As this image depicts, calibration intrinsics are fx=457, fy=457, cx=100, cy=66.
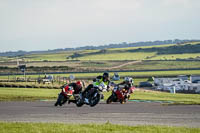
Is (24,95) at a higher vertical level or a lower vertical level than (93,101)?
lower

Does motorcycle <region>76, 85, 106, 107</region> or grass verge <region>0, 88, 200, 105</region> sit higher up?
motorcycle <region>76, 85, 106, 107</region>

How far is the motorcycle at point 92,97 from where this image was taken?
23.1m

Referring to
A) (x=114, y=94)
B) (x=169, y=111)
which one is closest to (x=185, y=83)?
(x=114, y=94)

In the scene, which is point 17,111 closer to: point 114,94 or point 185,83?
point 114,94

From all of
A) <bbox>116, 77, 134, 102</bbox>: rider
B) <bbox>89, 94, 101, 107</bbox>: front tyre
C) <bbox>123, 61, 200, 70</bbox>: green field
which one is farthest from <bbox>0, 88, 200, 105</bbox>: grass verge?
<bbox>123, 61, 200, 70</bbox>: green field

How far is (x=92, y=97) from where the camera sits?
78.7 ft

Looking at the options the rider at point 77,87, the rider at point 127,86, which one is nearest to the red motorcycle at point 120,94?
the rider at point 127,86

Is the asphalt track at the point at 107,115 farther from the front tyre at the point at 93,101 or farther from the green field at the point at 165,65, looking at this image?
the green field at the point at 165,65

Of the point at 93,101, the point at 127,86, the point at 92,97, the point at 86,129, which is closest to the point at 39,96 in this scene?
A: the point at 127,86

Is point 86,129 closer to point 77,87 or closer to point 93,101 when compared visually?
point 77,87

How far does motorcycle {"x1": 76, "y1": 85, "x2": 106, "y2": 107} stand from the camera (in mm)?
23117

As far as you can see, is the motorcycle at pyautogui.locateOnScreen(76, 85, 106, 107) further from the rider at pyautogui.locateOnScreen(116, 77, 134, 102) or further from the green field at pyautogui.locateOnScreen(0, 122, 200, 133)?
the green field at pyautogui.locateOnScreen(0, 122, 200, 133)

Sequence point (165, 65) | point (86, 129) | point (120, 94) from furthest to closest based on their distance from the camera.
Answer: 1. point (165, 65)
2. point (120, 94)
3. point (86, 129)

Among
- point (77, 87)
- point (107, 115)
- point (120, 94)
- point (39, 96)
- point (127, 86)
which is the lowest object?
point (39, 96)
